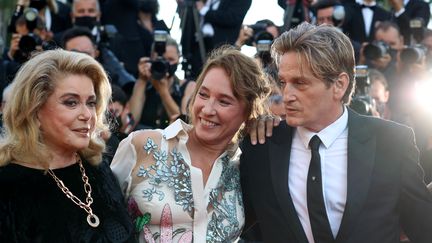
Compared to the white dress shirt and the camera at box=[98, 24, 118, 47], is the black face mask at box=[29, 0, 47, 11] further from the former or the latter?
the white dress shirt

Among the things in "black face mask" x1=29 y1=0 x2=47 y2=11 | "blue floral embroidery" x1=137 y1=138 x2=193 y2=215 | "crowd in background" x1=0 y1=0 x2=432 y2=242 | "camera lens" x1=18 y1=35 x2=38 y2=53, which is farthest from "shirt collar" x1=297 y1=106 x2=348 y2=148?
"black face mask" x1=29 y1=0 x2=47 y2=11

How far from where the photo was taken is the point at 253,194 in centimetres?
427

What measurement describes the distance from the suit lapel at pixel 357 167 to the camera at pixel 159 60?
3376 mm

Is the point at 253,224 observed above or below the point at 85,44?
below

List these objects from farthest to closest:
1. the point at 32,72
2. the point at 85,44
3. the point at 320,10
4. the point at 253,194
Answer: the point at 320,10, the point at 85,44, the point at 253,194, the point at 32,72

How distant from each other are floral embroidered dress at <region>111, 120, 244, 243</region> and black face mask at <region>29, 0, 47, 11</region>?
3.93 metres

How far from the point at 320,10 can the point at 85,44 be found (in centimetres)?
217

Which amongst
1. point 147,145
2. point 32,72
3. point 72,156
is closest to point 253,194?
point 147,145

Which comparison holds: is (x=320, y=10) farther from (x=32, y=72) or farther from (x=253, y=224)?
(x=32, y=72)

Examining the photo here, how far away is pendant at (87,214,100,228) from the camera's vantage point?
12.8 feet

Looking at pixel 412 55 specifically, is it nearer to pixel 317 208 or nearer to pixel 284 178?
pixel 284 178

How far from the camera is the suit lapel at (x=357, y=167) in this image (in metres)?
3.96

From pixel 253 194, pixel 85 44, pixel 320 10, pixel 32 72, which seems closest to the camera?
pixel 32 72

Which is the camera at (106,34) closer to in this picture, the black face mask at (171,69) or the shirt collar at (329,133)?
the black face mask at (171,69)
